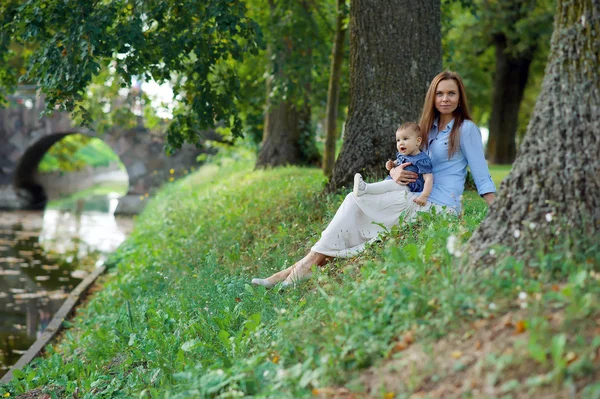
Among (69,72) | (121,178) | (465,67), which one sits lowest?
(121,178)

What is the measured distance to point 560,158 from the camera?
3691 millimetres

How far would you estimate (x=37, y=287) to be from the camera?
12.9 m

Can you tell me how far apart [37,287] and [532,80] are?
64.6 feet

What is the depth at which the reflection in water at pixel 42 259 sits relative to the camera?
10.2m

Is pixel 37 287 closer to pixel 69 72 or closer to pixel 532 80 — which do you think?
pixel 69 72

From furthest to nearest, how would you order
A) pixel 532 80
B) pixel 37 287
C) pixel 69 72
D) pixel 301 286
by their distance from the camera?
pixel 532 80
pixel 37 287
pixel 69 72
pixel 301 286

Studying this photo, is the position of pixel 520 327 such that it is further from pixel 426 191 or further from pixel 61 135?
pixel 61 135

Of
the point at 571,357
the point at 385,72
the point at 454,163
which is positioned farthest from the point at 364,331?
the point at 385,72

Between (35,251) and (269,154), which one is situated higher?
(269,154)

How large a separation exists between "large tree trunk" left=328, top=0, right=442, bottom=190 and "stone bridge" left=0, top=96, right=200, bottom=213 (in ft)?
66.8

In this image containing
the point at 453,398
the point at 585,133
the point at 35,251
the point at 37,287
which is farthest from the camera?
the point at 35,251

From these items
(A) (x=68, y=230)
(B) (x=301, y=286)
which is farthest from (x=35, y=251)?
(B) (x=301, y=286)

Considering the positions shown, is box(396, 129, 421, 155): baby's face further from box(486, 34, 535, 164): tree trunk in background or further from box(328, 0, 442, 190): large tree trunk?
box(486, 34, 535, 164): tree trunk in background

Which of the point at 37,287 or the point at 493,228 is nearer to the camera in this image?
the point at 493,228
